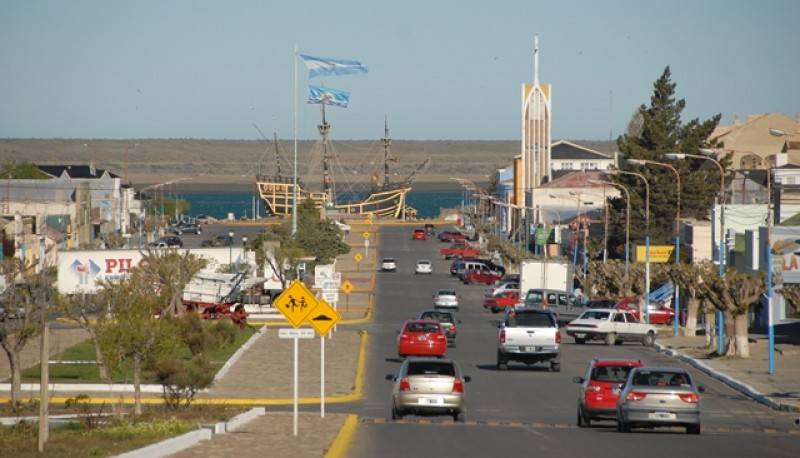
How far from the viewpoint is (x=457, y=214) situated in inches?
7485

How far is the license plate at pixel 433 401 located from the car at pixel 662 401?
436 centimetres

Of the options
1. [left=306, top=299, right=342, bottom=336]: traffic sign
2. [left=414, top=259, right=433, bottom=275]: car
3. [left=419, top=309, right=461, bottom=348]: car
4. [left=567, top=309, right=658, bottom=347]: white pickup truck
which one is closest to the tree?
[left=306, top=299, right=342, bottom=336]: traffic sign

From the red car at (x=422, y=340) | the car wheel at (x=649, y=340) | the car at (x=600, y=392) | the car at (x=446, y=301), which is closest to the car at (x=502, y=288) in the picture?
the car at (x=446, y=301)

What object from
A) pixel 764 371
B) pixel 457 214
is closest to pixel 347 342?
pixel 764 371

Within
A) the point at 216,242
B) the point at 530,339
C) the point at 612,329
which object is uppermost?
the point at 216,242

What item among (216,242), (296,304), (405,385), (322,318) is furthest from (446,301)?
(216,242)

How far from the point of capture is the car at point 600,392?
91.2 ft

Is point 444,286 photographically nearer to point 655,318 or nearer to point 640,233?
point 640,233

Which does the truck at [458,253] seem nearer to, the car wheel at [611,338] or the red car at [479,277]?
the red car at [479,277]

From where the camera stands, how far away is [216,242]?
11538 cm

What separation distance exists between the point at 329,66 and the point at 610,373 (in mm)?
89388

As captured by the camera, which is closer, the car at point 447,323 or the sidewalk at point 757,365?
the sidewalk at point 757,365

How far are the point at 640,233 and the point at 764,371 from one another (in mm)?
50687

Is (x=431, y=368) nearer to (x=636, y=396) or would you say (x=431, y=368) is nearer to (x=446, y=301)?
(x=636, y=396)
